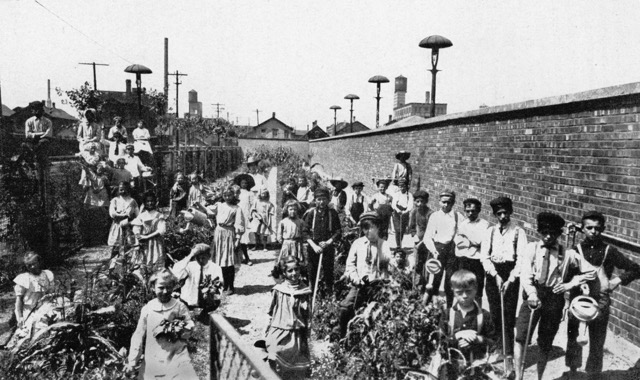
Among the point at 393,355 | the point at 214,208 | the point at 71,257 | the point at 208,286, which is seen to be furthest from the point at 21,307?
the point at 71,257

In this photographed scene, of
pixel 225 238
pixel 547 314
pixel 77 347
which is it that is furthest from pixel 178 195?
pixel 547 314

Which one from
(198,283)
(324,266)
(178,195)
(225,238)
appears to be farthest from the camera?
(178,195)

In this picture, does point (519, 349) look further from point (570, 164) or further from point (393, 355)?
point (570, 164)

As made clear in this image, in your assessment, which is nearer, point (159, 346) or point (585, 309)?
point (585, 309)

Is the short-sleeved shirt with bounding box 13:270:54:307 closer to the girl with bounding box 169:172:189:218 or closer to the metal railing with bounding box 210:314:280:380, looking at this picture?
the metal railing with bounding box 210:314:280:380

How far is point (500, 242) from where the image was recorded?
4992 millimetres

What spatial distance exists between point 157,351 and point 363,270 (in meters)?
2.28

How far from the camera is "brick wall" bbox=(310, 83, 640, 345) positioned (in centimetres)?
453

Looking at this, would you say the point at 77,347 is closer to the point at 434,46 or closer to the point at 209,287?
the point at 209,287

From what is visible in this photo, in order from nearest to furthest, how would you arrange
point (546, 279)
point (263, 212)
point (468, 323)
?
point (468, 323)
point (546, 279)
point (263, 212)

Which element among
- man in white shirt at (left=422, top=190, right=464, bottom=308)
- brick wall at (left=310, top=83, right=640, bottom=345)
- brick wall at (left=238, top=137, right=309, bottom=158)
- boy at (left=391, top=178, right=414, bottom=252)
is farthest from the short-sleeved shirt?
brick wall at (left=238, top=137, right=309, bottom=158)

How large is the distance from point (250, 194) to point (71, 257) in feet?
13.4

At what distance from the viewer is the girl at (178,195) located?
458 inches

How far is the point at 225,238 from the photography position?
7965 millimetres
